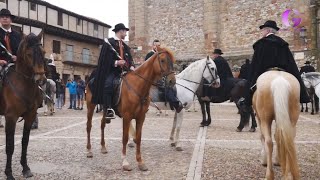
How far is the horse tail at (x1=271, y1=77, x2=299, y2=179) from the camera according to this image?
4.06m

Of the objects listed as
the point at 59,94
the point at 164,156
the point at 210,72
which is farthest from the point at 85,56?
the point at 164,156

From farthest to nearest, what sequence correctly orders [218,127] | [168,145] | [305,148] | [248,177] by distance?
1. [218,127]
2. [168,145]
3. [305,148]
4. [248,177]

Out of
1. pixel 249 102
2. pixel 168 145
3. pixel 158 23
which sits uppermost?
pixel 158 23

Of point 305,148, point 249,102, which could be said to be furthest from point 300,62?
point 249,102

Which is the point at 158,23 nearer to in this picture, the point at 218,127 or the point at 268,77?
the point at 218,127

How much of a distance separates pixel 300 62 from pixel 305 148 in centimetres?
1495

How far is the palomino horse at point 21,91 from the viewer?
457cm

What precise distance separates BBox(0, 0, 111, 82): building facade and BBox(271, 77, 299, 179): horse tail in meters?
28.0

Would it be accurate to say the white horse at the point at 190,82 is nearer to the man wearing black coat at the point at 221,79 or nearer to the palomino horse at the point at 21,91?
the man wearing black coat at the point at 221,79

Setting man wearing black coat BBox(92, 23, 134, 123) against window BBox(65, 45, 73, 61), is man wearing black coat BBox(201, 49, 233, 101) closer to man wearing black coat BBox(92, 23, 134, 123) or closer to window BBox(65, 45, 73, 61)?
man wearing black coat BBox(92, 23, 134, 123)

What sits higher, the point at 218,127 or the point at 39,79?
the point at 39,79

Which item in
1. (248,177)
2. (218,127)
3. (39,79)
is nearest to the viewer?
(39,79)

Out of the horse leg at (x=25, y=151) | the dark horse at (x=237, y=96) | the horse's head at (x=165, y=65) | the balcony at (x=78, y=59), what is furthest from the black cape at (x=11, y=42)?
the balcony at (x=78, y=59)

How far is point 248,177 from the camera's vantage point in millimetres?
4750
